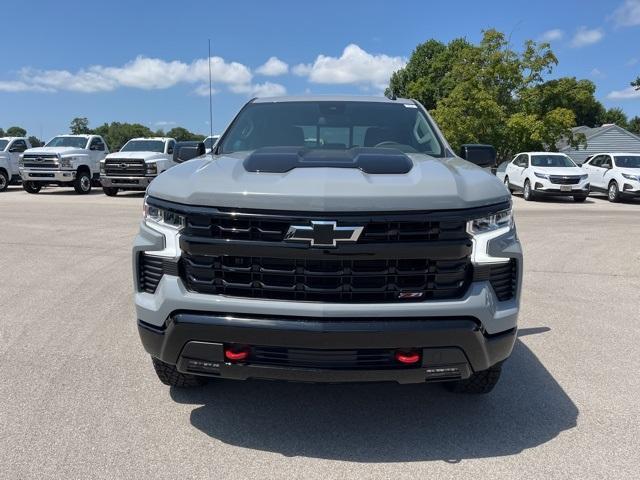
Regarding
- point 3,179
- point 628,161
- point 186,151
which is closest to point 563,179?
point 628,161

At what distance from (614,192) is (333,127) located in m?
18.9

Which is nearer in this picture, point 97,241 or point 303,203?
point 303,203

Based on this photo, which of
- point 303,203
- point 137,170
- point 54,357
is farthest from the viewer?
point 137,170

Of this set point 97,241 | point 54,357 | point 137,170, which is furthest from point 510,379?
point 137,170

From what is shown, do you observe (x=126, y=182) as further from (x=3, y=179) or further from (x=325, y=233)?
(x=325, y=233)

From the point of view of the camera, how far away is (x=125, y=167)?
18.8 metres

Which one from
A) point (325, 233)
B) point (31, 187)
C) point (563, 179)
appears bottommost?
point (31, 187)

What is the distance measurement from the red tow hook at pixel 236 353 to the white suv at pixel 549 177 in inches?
734

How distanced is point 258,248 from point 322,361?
0.62 m

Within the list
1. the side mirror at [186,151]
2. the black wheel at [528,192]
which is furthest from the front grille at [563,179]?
the side mirror at [186,151]

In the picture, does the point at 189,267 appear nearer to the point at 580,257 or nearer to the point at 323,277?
the point at 323,277

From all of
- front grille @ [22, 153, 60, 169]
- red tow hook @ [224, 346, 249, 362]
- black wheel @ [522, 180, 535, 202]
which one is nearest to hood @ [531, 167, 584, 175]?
black wheel @ [522, 180, 535, 202]

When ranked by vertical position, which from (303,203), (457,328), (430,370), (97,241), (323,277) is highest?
(303,203)

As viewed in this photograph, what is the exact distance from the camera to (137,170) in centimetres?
1875
